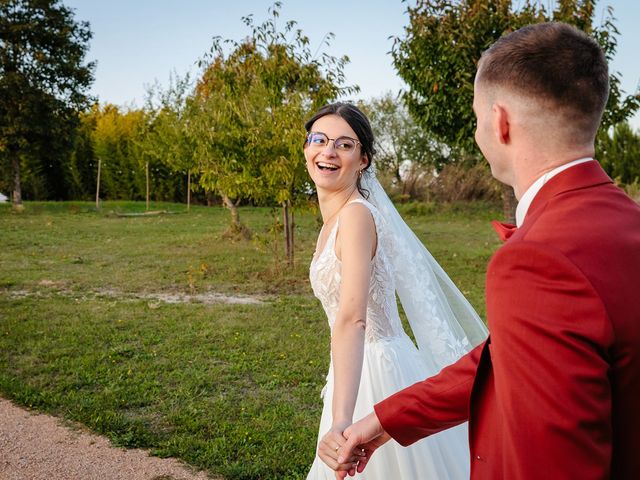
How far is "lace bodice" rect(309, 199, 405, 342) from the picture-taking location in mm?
2643

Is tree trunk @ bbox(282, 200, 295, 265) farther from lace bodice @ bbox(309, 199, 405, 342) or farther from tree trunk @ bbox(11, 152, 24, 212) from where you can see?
tree trunk @ bbox(11, 152, 24, 212)

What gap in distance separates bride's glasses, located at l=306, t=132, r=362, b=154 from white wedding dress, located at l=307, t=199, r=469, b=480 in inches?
14.3

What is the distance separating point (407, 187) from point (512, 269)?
1068 inches

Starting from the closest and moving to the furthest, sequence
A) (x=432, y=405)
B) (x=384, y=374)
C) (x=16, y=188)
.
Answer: (x=432, y=405)
(x=384, y=374)
(x=16, y=188)

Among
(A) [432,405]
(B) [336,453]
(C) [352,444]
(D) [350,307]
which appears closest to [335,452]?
(B) [336,453]

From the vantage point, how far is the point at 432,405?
167 cm

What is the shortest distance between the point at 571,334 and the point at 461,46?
10.3 meters

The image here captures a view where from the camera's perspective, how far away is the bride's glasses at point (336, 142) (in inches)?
113

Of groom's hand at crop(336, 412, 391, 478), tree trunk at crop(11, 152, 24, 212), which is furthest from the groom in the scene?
tree trunk at crop(11, 152, 24, 212)

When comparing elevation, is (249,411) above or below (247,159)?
below

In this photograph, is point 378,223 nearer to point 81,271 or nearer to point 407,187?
point 81,271

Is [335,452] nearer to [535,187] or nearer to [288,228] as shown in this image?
[535,187]

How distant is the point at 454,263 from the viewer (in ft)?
43.3

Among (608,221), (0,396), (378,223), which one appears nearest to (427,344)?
(378,223)
